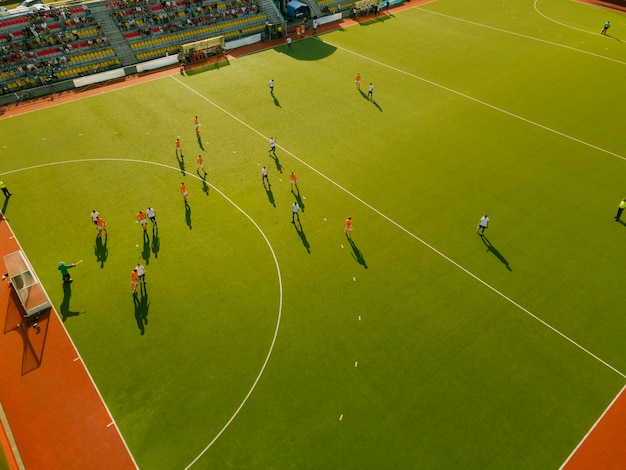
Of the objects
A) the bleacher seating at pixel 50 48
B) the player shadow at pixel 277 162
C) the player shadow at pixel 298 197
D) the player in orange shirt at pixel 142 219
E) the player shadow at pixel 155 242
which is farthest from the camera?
the bleacher seating at pixel 50 48

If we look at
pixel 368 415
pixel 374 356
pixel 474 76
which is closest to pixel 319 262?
pixel 374 356

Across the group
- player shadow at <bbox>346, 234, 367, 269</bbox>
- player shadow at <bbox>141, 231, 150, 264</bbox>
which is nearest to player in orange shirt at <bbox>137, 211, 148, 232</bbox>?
player shadow at <bbox>141, 231, 150, 264</bbox>

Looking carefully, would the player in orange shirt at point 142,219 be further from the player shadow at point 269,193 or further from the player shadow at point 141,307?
the player shadow at point 269,193

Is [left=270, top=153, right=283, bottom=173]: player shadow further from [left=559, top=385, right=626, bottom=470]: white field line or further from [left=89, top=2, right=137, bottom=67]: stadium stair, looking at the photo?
[left=89, top=2, right=137, bottom=67]: stadium stair

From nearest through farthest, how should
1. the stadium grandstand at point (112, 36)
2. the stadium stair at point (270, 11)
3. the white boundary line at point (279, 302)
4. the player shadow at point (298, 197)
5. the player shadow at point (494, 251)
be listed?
the white boundary line at point (279, 302)
the player shadow at point (494, 251)
the player shadow at point (298, 197)
the stadium grandstand at point (112, 36)
the stadium stair at point (270, 11)

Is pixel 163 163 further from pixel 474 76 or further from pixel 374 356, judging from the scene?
pixel 474 76

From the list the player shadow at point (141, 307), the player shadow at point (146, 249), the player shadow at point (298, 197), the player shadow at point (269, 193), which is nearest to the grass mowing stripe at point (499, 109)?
the player shadow at point (298, 197)

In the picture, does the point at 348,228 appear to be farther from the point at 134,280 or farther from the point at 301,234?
the point at 134,280

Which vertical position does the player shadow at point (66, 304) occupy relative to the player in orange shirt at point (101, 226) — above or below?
below
